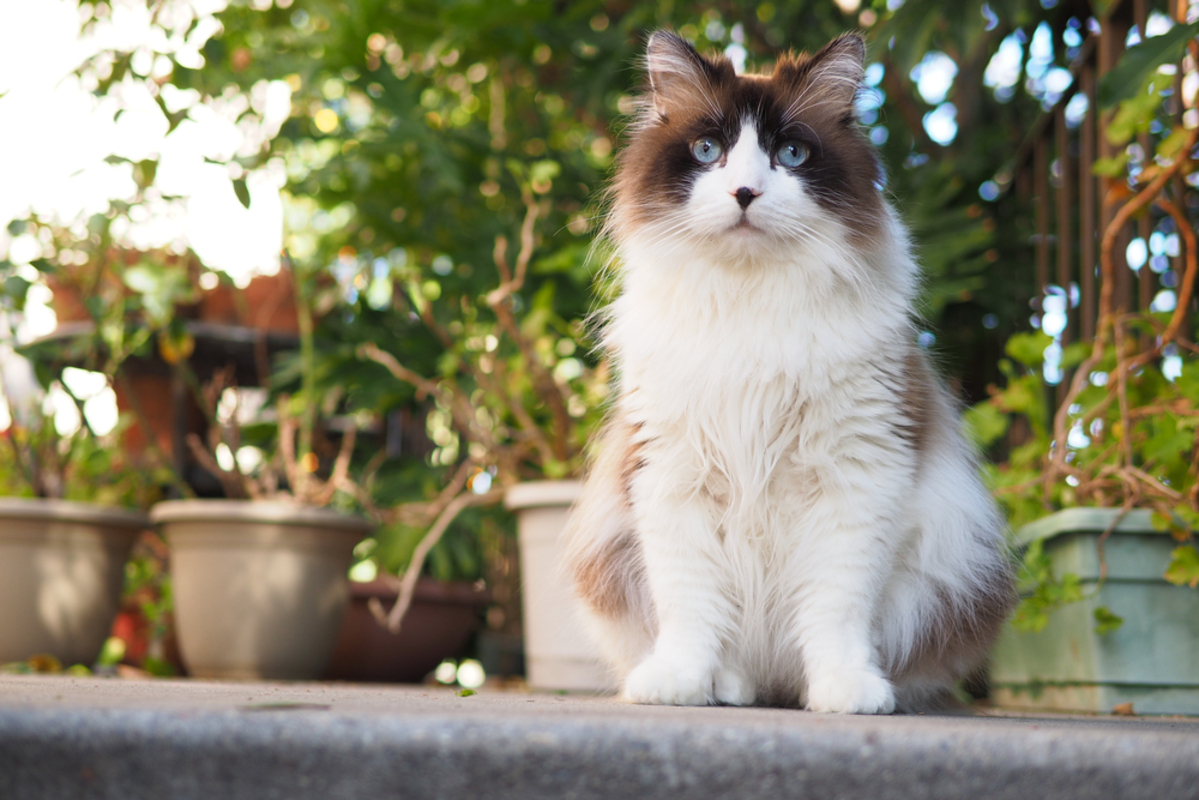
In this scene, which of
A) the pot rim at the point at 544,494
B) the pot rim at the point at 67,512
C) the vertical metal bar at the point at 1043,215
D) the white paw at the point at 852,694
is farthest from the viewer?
the vertical metal bar at the point at 1043,215

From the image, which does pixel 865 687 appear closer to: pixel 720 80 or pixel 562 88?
pixel 720 80

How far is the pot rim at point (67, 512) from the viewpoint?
2650 mm

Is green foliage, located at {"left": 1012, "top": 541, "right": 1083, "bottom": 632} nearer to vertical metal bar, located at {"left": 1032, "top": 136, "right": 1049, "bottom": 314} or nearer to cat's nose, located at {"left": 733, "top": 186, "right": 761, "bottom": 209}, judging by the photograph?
cat's nose, located at {"left": 733, "top": 186, "right": 761, "bottom": 209}

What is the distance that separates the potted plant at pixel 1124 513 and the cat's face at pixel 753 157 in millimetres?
543

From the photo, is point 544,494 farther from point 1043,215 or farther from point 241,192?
point 1043,215

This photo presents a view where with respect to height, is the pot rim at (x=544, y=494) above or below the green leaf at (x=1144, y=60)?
below

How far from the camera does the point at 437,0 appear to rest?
3.25m

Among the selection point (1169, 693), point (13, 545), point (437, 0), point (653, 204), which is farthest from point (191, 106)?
point (1169, 693)

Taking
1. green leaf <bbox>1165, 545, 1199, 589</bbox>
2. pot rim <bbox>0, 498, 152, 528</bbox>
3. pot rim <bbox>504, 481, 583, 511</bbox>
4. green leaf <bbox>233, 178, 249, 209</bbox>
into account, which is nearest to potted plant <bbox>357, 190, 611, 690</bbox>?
pot rim <bbox>504, 481, 583, 511</bbox>

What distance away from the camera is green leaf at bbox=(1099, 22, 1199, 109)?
166 centimetres

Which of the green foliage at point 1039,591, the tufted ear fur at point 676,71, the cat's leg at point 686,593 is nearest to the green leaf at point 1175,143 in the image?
the green foliage at point 1039,591

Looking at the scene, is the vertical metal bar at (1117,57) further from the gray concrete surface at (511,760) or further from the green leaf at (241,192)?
the green leaf at (241,192)

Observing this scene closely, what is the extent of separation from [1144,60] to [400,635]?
2.76 meters

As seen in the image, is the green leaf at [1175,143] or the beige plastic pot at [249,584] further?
the beige plastic pot at [249,584]
